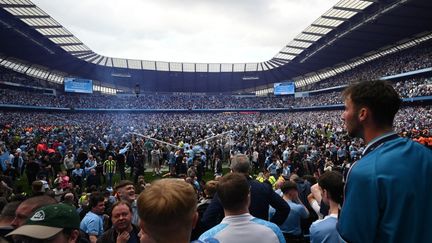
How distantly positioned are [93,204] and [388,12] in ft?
113

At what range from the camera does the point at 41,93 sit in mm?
55281

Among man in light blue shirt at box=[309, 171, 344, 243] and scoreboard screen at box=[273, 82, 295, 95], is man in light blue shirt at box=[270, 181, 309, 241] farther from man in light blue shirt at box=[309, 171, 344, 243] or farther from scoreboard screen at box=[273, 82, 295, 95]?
scoreboard screen at box=[273, 82, 295, 95]

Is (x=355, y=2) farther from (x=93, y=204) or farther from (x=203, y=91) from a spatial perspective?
(x=203, y=91)

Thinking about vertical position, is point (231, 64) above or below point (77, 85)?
above

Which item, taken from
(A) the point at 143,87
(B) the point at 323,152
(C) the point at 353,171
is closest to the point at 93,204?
(C) the point at 353,171

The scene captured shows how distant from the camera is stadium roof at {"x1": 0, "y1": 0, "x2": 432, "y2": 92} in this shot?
31.9 metres

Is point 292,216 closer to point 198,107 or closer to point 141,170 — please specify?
point 141,170

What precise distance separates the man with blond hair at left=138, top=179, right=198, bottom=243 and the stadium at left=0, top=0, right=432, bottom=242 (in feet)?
2.58

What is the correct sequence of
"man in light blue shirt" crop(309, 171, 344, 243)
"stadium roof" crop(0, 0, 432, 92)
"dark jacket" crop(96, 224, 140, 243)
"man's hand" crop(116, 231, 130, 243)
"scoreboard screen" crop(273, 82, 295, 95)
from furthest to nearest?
"scoreboard screen" crop(273, 82, 295, 95) → "stadium roof" crop(0, 0, 432, 92) → "dark jacket" crop(96, 224, 140, 243) → "man's hand" crop(116, 231, 130, 243) → "man in light blue shirt" crop(309, 171, 344, 243)

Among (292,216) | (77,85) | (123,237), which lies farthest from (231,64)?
(123,237)

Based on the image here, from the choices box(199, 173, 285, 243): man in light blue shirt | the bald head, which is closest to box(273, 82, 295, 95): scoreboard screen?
the bald head

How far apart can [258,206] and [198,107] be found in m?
64.2

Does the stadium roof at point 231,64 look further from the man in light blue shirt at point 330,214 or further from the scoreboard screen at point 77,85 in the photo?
the man in light blue shirt at point 330,214

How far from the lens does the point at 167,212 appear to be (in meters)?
1.46
